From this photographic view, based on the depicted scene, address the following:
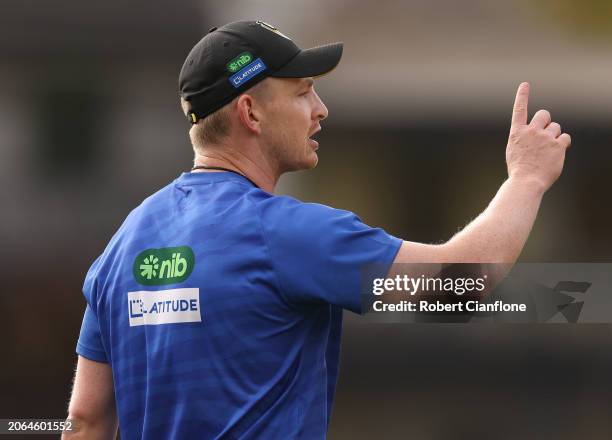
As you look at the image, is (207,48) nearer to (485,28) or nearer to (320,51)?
(320,51)

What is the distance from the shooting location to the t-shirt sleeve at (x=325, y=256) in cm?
142

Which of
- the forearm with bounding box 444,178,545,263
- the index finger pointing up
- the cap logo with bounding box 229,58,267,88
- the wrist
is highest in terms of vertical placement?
the cap logo with bounding box 229,58,267,88

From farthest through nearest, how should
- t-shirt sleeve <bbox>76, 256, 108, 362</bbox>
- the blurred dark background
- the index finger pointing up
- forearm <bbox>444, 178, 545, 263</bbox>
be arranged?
the blurred dark background
t-shirt sleeve <bbox>76, 256, 108, 362</bbox>
the index finger pointing up
forearm <bbox>444, 178, 545, 263</bbox>

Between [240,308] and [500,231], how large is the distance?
452mm

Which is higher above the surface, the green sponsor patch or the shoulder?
the shoulder

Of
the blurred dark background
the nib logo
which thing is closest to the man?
the nib logo

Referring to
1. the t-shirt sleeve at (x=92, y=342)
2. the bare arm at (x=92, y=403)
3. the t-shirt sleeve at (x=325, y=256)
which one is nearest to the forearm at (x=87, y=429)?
the bare arm at (x=92, y=403)

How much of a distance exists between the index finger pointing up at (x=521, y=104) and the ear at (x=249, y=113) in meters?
0.47

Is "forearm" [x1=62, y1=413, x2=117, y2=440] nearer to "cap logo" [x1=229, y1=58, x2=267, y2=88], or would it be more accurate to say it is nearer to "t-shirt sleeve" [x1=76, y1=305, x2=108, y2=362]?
"t-shirt sleeve" [x1=76, y1=305, x2=108, y2=362]

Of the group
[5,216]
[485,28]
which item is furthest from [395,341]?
[5,216]

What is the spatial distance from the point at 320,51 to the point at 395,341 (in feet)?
10.2

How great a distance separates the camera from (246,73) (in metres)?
1.59

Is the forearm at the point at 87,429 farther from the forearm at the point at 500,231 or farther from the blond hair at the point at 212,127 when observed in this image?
the forearm at the point at 500,231

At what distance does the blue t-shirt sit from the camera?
4.70 feet
